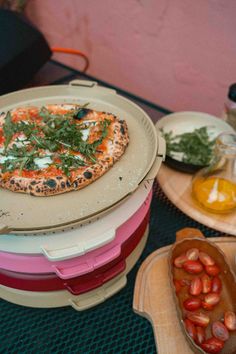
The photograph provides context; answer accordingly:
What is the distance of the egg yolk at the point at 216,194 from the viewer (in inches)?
31.6

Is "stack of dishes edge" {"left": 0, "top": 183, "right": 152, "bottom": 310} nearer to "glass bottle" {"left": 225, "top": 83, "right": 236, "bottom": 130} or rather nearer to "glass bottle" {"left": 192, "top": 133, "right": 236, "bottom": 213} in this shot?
"glass bottle" {"left": 192, "top": 133, "right": 236, "bottom": 213}

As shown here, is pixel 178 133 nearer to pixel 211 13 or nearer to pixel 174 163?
pixel 174 163

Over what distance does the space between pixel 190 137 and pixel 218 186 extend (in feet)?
0.64

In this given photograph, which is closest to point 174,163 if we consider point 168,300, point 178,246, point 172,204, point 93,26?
point 172,204

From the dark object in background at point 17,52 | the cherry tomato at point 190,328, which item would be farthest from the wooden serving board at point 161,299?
the dark object in background at point 17,52

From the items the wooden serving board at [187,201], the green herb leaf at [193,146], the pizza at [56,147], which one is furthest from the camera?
the green herb leaf at [193,146]

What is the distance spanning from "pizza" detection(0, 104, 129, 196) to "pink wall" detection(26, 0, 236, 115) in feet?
Answer: 1.40

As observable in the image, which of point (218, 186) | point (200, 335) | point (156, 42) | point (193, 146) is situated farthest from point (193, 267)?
point (156, 42)

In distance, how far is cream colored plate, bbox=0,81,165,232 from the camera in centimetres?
59

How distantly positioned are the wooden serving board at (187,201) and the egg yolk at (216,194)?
19mm

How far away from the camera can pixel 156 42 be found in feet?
3.50

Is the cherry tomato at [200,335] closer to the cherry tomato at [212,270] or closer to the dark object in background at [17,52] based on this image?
the cherry tomato at [212,270]

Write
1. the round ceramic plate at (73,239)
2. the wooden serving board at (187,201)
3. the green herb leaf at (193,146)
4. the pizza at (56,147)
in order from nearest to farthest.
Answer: the round ceramic plate at (73,239) < the pizza at (56,147) < the wooden serving board at (187,201) < the green herb leaf at (193,146)

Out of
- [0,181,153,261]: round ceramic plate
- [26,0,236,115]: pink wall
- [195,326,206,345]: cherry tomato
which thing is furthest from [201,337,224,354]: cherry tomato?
[26,0,236,115]: pink wall
